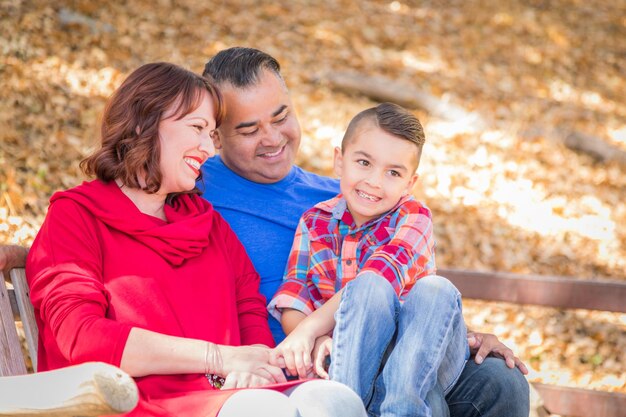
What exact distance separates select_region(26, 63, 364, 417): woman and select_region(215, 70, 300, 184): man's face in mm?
414

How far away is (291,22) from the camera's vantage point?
29.5 feet

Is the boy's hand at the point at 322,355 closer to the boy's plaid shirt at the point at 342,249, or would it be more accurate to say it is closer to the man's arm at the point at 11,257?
the boy's plaid shirt at the point at 342,249

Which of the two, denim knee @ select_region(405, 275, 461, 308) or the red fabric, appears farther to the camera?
denim knee @ select_region(405, 275, 461, 308)

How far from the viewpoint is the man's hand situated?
8.70ft

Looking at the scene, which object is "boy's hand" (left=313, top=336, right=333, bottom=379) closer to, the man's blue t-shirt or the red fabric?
the red fabric

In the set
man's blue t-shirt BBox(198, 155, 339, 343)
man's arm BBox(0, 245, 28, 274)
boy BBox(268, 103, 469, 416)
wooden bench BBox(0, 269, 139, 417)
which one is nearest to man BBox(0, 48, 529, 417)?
man's blue t-shirt BBox(198, 155, 339, 343)

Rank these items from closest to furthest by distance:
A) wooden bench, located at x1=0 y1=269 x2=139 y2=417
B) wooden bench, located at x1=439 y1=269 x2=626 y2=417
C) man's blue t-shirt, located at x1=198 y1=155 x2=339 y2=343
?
wooden bench, located at x1=0 y1=269 x2=139 y2=417
man's blue t-shirt, located at x1=198 y1=155 x2=339 y2=343
wooden bench, located at x1=439 y1=269 x2=626 y2=417

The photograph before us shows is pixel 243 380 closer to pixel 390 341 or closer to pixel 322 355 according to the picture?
pixel 322 355

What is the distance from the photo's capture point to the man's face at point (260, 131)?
3.04 meters

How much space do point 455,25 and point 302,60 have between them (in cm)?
270

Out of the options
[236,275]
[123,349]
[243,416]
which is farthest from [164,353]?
[236,275]

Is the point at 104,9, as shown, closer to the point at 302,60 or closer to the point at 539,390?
the point at 302,60

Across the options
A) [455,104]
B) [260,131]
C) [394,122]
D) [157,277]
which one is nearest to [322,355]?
[157,277]

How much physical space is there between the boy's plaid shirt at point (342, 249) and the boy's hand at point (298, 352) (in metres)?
0.25
